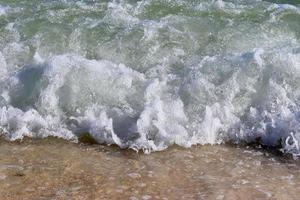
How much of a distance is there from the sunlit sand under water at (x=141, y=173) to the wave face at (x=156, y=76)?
21 centimetres

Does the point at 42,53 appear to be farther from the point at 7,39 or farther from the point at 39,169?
the point at 39,169

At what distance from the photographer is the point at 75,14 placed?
7520mm

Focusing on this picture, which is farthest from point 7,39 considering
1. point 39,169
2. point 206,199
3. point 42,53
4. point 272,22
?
point 206,199

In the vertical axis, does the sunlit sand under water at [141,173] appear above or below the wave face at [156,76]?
below

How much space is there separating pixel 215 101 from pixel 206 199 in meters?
1.54

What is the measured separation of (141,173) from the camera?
4664 mm

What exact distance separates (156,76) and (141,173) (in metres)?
1.60

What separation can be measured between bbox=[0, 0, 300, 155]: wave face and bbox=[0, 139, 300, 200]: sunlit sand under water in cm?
21

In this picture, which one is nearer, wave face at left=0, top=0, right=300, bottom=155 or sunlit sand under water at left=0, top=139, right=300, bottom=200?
sunlit sand under water at left=0, top=139, right=300, bottom=200

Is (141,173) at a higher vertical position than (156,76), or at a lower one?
lower

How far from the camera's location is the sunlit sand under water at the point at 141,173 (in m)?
4.37

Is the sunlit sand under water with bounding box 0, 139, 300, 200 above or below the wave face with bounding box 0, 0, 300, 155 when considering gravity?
below

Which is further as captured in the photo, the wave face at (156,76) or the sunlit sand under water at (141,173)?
the wave face at (156,76)

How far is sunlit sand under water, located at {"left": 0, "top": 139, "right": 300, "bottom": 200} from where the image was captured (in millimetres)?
4367
